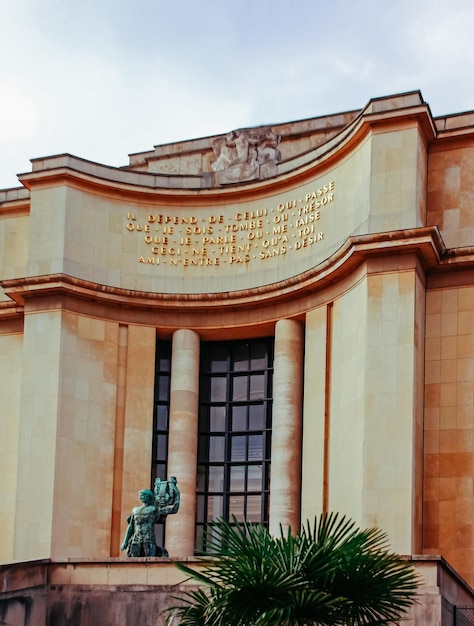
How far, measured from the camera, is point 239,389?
128 ft

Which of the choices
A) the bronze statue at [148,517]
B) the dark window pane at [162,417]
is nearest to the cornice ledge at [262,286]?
the dark window pane at [162,417]

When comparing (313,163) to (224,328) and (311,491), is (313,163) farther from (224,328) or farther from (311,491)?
(311,491)

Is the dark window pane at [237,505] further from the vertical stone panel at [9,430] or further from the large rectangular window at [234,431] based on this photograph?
the vertical stone panel at [9,430]

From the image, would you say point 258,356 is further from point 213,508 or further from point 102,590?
point 102,590

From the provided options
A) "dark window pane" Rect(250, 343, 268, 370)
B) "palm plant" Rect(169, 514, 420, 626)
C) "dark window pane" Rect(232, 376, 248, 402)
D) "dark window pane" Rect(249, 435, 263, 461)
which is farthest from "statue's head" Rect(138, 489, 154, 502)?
"palm plant" Rect(169, 514, 420, 626)

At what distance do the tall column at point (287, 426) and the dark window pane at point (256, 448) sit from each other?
1.63 metres

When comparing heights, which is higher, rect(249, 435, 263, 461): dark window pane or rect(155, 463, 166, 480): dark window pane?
rect(249, 435, 263, 461): dark window pane

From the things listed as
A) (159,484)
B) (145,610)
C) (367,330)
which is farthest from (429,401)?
(145,610)

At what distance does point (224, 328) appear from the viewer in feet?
127

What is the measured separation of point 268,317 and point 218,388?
306 centimetres

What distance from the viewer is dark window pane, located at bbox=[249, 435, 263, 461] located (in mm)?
38188

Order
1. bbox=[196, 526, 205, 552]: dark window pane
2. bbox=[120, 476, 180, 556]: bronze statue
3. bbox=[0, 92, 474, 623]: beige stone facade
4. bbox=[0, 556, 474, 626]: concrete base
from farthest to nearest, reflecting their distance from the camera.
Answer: bbox=[196, 526, 205, 552]: dark window pane
bbox=[0, 92, 474, 623]: beige stone facade
bbox=[120, 476, 180, 556]: bronze statue
bbox=[0, 556, 474, 626]: concrete base

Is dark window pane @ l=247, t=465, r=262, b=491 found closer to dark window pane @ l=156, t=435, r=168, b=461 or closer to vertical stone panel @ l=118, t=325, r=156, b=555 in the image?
dark window pane @ l=156, t=435, r=168, b=461

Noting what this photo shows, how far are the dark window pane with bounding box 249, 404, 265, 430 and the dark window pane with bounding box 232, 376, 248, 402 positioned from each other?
0.47 metres
